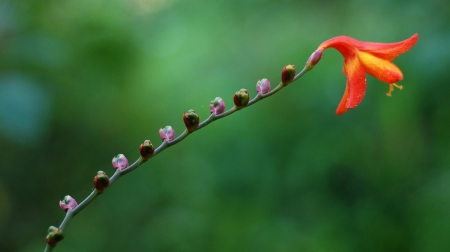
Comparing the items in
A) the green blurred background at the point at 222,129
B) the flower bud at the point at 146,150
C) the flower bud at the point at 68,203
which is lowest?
the green blurred background at the point at 222,129

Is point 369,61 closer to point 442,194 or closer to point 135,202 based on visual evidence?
point 442,194

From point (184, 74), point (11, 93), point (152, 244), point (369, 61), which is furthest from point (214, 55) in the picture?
point (369, 61)

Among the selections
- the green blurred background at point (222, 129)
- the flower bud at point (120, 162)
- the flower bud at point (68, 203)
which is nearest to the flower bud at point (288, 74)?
the flower bud at point (120, 162)

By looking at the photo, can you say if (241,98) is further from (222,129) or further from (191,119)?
(222,129)

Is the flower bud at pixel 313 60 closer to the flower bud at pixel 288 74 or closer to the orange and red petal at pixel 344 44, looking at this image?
the flower bud at pixel 288 74

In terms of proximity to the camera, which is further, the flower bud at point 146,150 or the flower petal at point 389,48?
the flower petal at point 389,48

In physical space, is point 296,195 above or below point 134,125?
below

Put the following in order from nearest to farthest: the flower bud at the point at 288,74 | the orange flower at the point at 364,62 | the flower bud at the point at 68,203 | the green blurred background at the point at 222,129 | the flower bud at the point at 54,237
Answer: the flower bud at the point at 54,237 → the flower bud at the point at 68,203 → the flower bud at the point at 288,74 → the orange flower at the point at 364,62 → the green blurred background at the point at 222,129

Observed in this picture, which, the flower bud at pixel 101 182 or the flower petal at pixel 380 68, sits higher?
the flower bud at pixel 101 182

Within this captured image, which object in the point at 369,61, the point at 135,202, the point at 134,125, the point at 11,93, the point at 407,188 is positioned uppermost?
the point at 11,93
